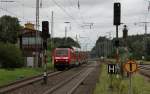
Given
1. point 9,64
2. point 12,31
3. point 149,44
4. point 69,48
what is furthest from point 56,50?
point 12,31

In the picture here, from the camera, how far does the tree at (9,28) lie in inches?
5226

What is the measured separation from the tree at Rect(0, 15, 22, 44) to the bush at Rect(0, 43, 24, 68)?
63.1 meters

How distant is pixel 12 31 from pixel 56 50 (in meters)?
77.9

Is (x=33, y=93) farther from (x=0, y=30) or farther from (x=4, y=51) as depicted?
(x=0, y=30)

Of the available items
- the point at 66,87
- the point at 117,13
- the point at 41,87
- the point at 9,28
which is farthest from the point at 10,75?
the point at 9,28

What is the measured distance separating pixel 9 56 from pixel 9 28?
8376cm

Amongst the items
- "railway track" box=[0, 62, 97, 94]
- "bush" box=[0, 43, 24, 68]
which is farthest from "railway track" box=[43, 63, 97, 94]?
"bush" box=[0, 43, 24, 68]

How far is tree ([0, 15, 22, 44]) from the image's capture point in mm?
132750

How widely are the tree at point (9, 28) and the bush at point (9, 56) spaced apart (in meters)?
63.1

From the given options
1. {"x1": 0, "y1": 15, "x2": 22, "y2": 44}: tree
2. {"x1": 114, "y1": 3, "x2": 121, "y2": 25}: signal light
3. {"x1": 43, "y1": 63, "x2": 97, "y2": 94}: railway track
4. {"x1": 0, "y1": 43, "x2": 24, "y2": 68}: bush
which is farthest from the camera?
{"x1": 0, "y1": 15, "x2": 22, "y2": 44}: tree

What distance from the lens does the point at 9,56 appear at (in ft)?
208

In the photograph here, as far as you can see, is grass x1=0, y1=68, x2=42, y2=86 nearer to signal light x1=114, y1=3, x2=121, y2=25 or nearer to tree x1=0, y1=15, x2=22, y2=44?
signal light x1=114, y1=3, x2=121, y2=25

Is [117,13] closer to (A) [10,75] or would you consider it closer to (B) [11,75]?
(A) [10,75]

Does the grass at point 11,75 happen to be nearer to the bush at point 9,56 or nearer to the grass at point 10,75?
the grass at point 10,75
